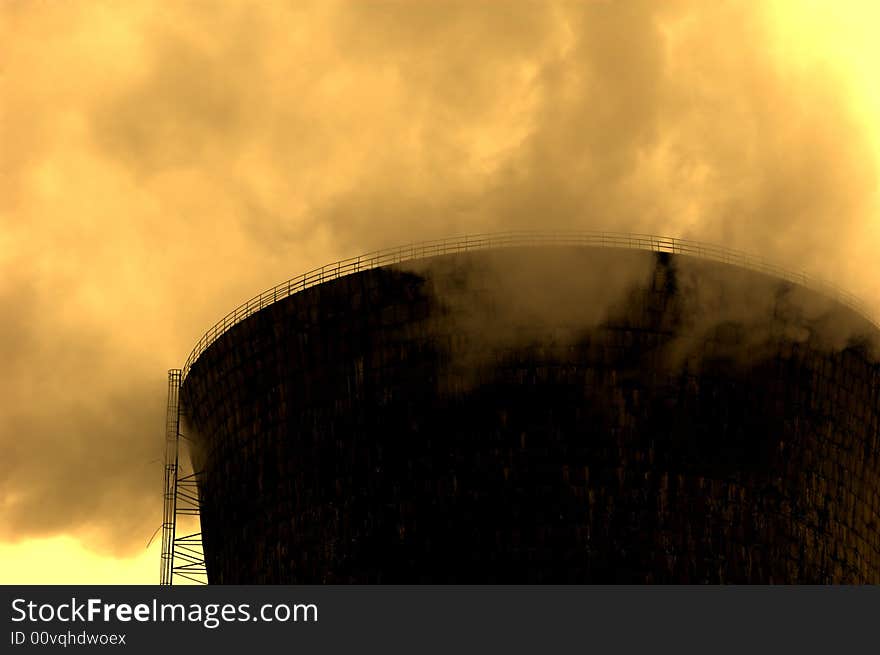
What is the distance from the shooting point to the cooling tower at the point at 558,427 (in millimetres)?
57906

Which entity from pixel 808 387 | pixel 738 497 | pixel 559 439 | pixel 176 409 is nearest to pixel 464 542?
pixel 559 439

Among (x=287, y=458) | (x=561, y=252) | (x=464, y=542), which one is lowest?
(x=464, y=542)

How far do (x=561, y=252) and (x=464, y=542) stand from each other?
9.64 meters

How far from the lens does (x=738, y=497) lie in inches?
2328

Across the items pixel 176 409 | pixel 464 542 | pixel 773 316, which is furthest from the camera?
pixel 176 409

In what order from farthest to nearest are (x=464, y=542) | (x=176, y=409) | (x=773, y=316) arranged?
(x=176, y=409), (x=773, y=316), (x=464, y=542)

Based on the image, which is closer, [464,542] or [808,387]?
[464,542]

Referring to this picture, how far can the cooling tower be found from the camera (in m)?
57.9

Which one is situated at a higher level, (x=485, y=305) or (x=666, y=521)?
(x=485, y=305)

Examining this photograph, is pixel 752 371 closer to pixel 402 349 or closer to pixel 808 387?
pixel 808 387

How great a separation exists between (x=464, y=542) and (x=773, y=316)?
40.5 ft

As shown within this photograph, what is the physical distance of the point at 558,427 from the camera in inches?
2298

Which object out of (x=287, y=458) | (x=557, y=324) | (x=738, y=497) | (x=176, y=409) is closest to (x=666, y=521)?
(x=738, y=497)

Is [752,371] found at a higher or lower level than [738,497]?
higher
